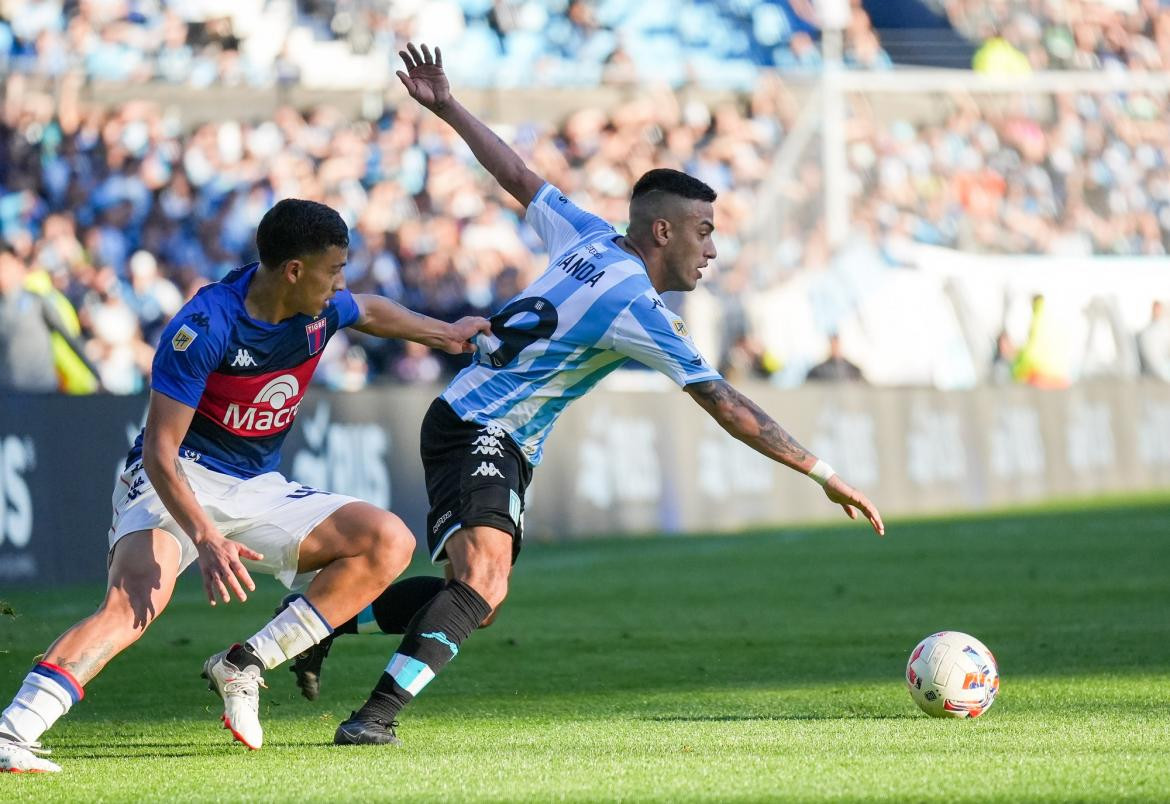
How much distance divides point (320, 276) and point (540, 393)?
3.60 ft

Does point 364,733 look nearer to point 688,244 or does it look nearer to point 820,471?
point 820,471

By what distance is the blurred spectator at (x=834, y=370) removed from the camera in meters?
21.5

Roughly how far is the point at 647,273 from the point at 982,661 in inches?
72.0

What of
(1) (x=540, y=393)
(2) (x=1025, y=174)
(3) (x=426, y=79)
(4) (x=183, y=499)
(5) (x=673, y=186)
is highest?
(2) (x=1025, y=174)

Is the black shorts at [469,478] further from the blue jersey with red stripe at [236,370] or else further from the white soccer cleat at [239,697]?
the white soccer cleat at [239,697]

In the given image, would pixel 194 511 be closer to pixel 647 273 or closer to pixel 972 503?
pixel 647 273

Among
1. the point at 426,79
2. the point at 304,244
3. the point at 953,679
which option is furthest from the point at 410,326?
the point at 953,679

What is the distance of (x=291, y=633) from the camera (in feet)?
20.5

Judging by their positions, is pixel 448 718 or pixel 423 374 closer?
pixel 448 718

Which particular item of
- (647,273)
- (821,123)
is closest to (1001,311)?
(821,123)

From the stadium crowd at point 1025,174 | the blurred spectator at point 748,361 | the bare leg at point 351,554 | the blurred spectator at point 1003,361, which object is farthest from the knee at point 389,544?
the stadium crowd at point 1025,174

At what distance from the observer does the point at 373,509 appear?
6.41 metres

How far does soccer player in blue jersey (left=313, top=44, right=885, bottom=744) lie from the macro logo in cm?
66

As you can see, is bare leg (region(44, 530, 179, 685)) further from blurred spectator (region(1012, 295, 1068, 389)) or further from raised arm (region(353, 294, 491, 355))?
blurred spectator (region(1012, 295, 1068, 389))
